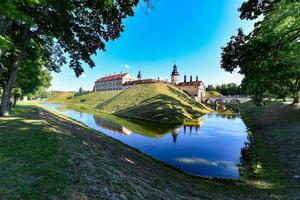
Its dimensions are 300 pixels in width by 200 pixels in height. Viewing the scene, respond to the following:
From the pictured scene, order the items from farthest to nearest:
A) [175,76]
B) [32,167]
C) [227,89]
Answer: [227,89] < [175,76] < [32,167]

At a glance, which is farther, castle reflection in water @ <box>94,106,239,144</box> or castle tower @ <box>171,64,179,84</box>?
castle tower @ <box>171,64,179,84</box>

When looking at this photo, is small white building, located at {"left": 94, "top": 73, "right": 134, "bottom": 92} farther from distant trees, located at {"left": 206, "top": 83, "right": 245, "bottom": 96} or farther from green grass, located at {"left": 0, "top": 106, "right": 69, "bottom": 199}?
green grass, located at {"left": 0, "top": 106, "right": 69, "bottom": 199}

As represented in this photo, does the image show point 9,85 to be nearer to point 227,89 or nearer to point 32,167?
point 32,167

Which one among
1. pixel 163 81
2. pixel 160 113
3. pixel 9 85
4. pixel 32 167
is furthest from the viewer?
pixel 163 81

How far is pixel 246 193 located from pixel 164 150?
1196 cm

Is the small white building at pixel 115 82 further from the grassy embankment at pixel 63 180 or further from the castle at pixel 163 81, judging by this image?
the grassy embankment at pixel 63 180

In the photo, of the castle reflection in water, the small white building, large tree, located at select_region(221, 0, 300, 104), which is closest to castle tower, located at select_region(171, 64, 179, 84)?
the small white building

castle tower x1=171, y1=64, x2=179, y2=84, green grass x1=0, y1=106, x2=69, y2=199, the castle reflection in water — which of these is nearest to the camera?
green grass x1=0, y1=106, x2=69, y2=199

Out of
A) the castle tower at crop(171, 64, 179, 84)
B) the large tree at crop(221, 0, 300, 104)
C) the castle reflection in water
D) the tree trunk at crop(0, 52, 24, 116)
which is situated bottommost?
the castle reflection in water

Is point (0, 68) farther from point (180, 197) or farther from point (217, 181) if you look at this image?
point (217, 181)

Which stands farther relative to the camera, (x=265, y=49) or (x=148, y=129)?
(x=148, y=129)

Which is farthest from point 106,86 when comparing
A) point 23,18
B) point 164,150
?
point 23,18

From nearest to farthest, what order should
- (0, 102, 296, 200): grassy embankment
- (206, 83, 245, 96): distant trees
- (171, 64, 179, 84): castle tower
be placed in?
(0, 102, 296, 200): grassy embankment, (206, 83, 245, 96): distant trees, (171, 64, 179, 84): castle tower

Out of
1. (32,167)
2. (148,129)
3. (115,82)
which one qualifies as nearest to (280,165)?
(32,167)
